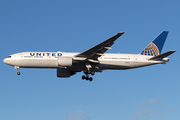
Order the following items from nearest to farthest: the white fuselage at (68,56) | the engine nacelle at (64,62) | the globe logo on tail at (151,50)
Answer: the engine nacelle at (64,62) < the white fuselage at (68,56) < the globe logo on tail at (151,50)

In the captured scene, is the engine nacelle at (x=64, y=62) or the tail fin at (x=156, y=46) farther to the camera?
the tail fin at (x=156, y=46)

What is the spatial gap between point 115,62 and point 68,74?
8399 mm

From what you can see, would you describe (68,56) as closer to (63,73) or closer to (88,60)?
(88,60)

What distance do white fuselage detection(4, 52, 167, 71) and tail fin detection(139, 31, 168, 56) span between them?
192cm

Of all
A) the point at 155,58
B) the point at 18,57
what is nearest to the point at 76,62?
the point at 18,57

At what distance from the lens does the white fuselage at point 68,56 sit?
41219mm

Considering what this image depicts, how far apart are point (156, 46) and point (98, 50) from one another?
11.6 meters

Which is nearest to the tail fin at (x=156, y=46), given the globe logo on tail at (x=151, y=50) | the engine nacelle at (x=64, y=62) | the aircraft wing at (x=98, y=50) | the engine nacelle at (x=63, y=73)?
the globe logo on tail at (x=151, y=50)

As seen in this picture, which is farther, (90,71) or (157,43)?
(157,43)

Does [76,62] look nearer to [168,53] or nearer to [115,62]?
[115,62]

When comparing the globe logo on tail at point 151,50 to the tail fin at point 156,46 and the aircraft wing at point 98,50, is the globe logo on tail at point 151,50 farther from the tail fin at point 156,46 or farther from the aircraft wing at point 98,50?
the aircraft wing at point 98,50

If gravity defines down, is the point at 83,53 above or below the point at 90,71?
Answer: above

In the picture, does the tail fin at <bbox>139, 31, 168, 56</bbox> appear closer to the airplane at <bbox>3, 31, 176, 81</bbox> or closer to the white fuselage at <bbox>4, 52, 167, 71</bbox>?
the airplane at <bbox>3, 31, 176, 81</bbox>

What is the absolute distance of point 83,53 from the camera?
4016 cm
